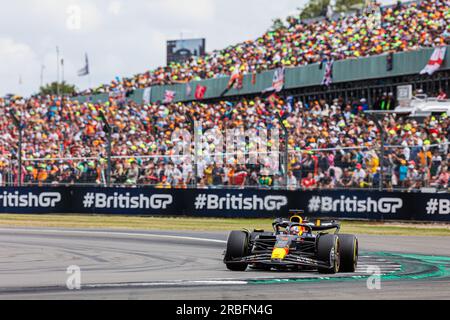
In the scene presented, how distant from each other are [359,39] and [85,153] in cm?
1657

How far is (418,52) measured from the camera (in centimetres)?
3794

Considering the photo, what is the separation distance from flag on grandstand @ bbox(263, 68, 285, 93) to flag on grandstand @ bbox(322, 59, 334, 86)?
106 inches

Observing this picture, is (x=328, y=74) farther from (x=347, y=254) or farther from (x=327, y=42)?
(x=347, y=254)

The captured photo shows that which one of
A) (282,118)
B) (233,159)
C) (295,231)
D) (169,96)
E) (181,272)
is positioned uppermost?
(169,96)

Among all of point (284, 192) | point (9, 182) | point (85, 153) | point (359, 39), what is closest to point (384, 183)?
point (284, 192)

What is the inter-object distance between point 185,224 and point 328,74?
1797cm

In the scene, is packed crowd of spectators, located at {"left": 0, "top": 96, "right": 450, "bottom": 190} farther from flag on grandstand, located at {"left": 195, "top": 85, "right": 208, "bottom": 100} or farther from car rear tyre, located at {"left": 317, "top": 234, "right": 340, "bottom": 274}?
car rear tyre, located at {"left": 317, "top": 234, "right": 340, "bottom": 274}

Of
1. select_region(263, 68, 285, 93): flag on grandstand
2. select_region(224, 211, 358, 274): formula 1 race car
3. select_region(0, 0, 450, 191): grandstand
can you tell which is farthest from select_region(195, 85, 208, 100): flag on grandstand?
select_region(224, 211, 358, 274): formula 1 race car

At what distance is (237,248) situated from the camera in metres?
13.3

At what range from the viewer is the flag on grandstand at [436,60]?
3691 cm

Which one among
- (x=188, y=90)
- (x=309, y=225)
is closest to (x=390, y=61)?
(x=188, y=90)

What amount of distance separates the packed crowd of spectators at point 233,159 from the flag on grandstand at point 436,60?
3019 mm

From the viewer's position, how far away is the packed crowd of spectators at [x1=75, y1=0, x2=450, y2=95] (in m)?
39.7

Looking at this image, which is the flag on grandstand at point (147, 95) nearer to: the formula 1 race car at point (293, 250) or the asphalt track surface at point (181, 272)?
the asphalt track surface at point (181, 272)
